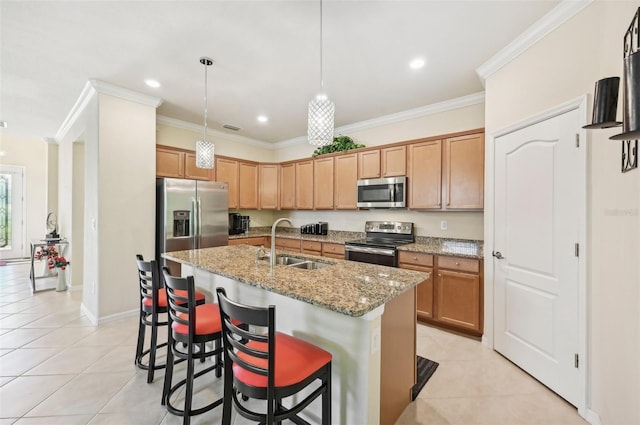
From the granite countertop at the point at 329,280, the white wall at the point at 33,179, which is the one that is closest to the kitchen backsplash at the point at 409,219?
the granite countertop at the point at 329,280

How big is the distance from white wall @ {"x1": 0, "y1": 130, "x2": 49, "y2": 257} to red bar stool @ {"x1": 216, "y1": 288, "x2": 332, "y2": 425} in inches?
306

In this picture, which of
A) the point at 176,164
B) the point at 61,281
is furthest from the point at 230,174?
the point at 61,281

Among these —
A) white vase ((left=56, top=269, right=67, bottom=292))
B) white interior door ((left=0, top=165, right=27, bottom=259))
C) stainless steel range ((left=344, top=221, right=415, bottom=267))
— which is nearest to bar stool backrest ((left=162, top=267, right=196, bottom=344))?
stainless steel range ((left=344, top=221, right=415, bottom=267))

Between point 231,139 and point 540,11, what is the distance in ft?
15.6

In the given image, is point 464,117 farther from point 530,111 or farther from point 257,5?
point 257,5

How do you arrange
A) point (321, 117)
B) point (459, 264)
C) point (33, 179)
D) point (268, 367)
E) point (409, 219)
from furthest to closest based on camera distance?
point (33, 179), point (409, 219), point (459, 264), point (321, 117), point (268, 367)

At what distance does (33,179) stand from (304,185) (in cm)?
672

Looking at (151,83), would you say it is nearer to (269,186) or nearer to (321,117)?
(321,117)

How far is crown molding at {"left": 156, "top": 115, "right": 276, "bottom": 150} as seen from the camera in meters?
4.45

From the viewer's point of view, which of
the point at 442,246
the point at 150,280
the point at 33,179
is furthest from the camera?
the point at 33,179

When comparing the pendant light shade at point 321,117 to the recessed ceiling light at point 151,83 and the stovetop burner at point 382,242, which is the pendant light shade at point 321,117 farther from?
the recessed ceiling light at point 151,83

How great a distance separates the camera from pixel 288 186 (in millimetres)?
5375

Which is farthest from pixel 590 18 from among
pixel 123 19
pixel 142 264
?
pixel 142 264

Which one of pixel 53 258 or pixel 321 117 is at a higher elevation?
pixel 321 117
